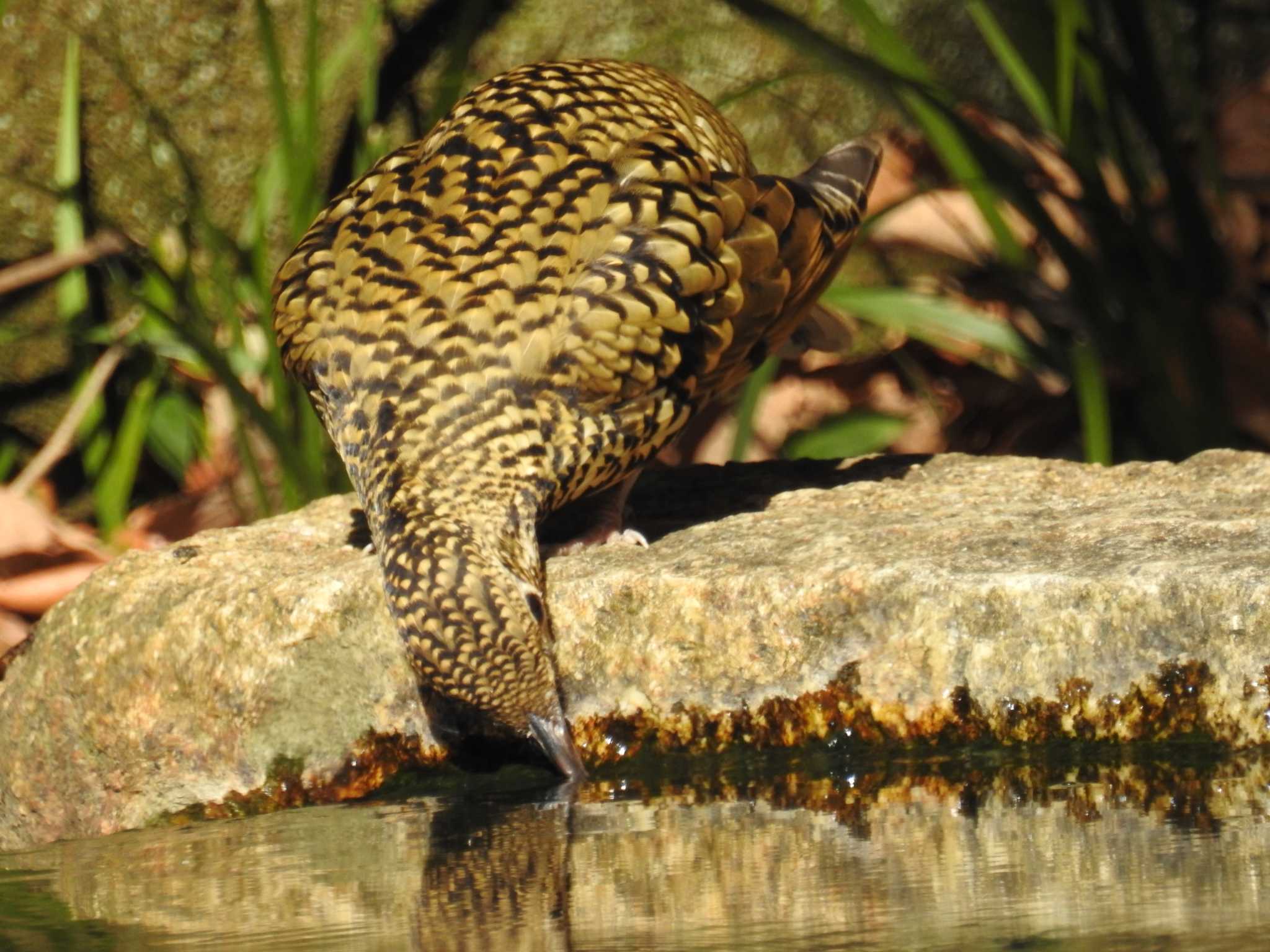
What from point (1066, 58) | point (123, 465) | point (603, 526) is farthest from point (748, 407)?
point (123, 465)

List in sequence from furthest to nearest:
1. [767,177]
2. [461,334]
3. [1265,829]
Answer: [767,177] → [461,334] → [1265,829]

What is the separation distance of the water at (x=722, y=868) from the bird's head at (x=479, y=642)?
129mm

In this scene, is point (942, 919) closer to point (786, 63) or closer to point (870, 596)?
point (870, 596)

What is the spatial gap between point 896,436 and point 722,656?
297 centimetres

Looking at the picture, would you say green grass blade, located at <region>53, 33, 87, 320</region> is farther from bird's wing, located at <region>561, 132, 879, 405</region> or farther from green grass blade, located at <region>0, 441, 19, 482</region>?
bird's wing, located at <region>561, 132, 879, 405</region>

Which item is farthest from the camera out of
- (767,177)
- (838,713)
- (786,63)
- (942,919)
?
(786,63)

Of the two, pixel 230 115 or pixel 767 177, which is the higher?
pixel 230 115

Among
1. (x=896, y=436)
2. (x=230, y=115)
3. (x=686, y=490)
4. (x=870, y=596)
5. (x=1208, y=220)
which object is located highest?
(x=230, y=115)

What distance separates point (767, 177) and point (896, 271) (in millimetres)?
1974

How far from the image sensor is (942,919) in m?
1.92

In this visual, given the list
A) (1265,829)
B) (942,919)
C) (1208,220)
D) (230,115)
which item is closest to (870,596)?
(1265,829)

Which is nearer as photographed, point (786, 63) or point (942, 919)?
point (942, 919)

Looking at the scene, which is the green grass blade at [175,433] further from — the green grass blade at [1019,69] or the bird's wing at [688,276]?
the green grass blade at [1019,69]

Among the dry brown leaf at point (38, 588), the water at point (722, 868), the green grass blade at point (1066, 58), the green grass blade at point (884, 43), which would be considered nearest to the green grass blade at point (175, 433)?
the dry brown leaf at point (38, 588)
